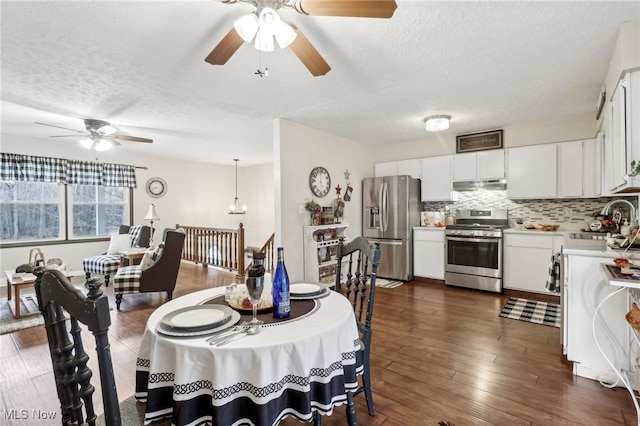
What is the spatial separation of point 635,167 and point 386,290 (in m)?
3.26

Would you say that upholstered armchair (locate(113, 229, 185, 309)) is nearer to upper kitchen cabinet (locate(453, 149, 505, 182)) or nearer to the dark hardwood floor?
the dark hardwood floor

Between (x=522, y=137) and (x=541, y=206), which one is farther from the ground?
(x=522, y=137)

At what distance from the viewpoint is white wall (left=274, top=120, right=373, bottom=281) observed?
3.96 metres

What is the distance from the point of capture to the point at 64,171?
5426 mm

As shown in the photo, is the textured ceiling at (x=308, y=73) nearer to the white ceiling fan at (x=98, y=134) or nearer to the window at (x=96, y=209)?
the white ceiling fan at (x=98, y=134)

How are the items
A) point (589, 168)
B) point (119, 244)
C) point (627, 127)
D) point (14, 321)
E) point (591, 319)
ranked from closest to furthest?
point (627, 127) → point (591, 319) → point (14, 321) → point (589, 168) → point (119, 244)

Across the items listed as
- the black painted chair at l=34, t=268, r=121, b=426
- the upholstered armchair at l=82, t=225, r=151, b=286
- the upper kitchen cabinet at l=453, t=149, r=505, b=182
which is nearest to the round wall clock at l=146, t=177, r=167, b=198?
the upholstered armchair at l=82, t=225, r=151, b=286

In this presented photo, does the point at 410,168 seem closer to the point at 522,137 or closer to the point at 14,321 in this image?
the point at 522,137

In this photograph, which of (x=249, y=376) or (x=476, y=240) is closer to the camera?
(x=249, y=376)

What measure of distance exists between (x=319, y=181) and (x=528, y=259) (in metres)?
Result: 3.05

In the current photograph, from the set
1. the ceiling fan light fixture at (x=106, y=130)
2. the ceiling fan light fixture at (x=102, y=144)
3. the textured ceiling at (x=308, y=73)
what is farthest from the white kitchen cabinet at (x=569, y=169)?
the ceiling fan light fixture at (x=102, y=144)

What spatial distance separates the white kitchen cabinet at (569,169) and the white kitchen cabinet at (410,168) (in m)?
1.92

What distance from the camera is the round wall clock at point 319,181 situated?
14.4 ft

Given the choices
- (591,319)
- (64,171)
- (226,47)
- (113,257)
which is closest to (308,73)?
(226,47)
